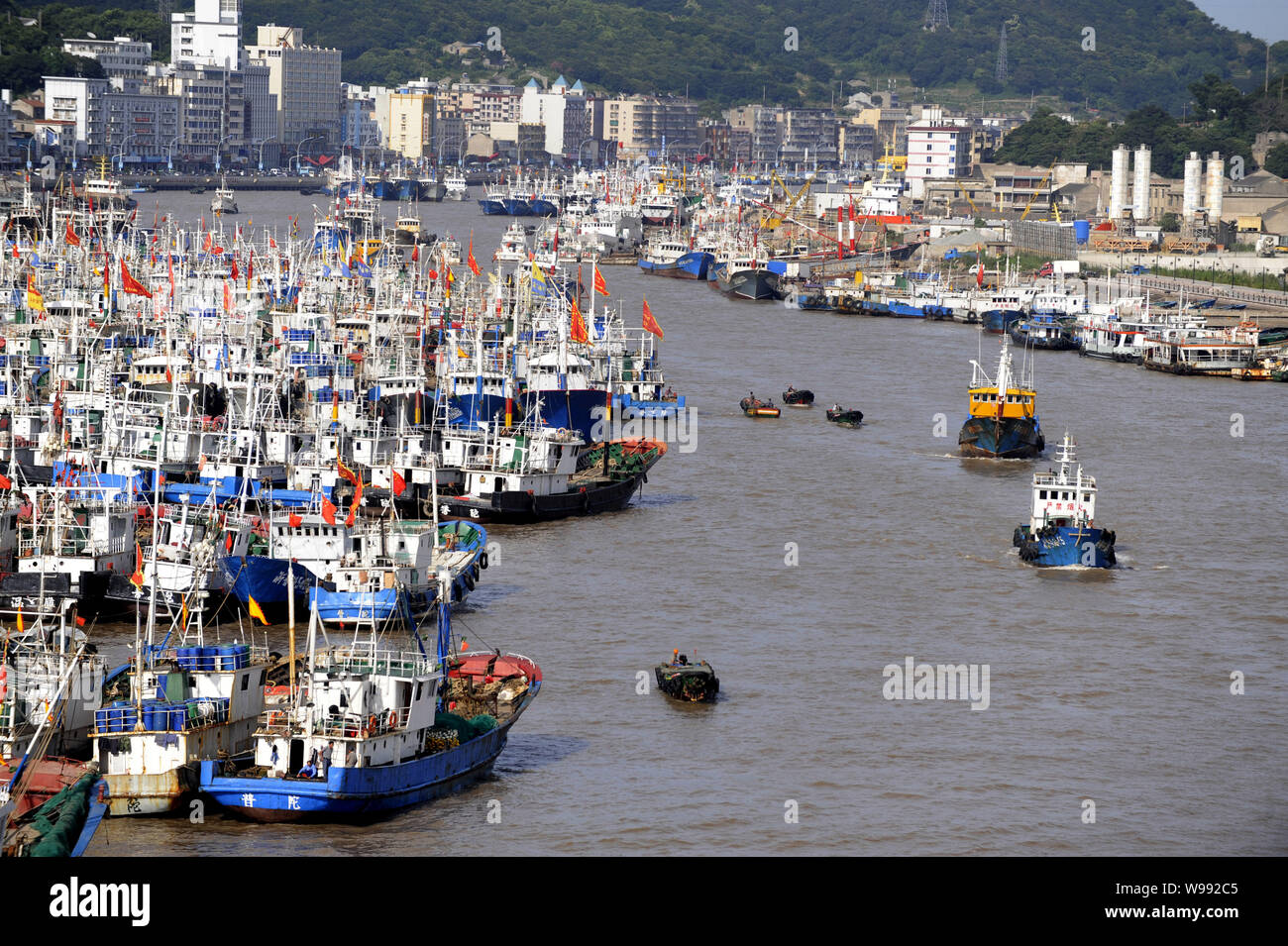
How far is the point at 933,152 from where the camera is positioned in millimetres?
168375

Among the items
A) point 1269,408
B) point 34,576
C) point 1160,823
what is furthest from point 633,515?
point 1269,408

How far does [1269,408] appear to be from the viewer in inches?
2437

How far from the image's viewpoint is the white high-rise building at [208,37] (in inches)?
7564

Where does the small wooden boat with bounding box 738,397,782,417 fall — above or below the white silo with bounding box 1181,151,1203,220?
below

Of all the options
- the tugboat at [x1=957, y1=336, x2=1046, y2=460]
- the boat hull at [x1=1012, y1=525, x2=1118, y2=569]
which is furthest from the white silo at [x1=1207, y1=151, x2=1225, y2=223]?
the boat hull at [x1=1012, y1=525, x2=1118, y2=569]

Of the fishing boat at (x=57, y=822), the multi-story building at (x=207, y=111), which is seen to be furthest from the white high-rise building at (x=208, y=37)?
the fishing boat at (x=57, y=822)

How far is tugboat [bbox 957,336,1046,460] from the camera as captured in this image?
48.6m

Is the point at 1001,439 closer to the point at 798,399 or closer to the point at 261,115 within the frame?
the point at 798,399

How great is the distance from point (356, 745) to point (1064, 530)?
17965mm

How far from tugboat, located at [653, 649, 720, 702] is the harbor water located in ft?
0.83

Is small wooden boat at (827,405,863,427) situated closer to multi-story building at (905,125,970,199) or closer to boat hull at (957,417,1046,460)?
boat hull at (957,417,1046,460)

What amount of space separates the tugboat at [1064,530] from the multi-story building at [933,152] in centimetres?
13044

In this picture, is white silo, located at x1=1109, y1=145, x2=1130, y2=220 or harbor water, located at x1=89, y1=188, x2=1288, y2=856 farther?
white silo, located at x1=1109, y1=145, x2=1130, y2=220
